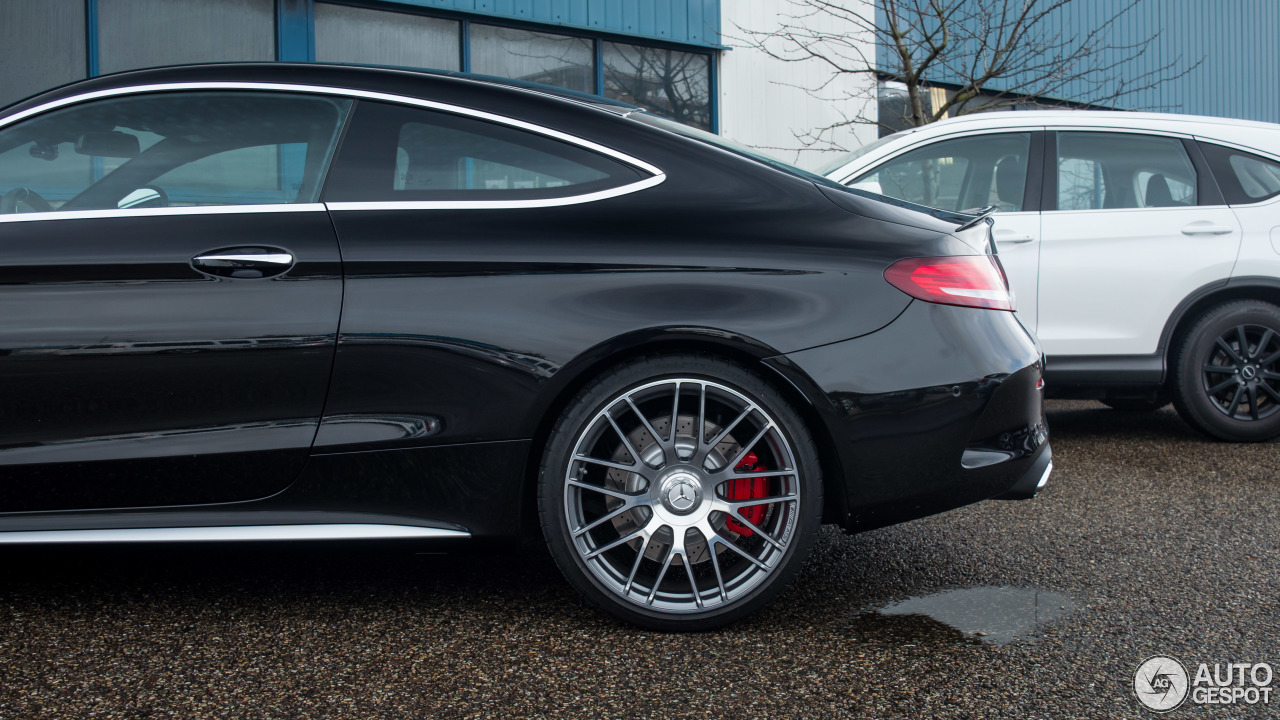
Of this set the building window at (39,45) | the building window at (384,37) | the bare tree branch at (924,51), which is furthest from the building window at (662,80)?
the building window at (39,45)

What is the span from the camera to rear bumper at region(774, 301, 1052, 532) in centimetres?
256

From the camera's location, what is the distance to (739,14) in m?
11.2

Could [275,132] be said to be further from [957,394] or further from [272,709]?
[957,394]

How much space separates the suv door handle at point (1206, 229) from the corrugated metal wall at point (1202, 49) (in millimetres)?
10859

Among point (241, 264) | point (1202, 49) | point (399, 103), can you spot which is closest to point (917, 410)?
point (399, 103)

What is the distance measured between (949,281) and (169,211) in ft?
6.63

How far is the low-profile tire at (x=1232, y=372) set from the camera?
527 centimetres

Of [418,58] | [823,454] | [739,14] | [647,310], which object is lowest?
[823,454]

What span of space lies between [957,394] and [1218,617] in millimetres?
964

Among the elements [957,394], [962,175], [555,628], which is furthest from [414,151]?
[962,175]

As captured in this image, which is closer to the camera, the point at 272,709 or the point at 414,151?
the point at 272,709

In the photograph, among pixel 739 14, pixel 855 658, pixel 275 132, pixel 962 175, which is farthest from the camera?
pixel 739 14

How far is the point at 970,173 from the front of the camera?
5.52 meters

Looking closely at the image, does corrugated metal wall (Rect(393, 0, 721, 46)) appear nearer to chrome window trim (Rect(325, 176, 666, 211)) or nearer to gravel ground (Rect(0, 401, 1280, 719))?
chrome window trim (Rect(325, 176, 666, 211))
